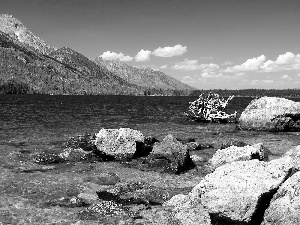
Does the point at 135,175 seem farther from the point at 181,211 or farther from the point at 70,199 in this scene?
the point at 181,211

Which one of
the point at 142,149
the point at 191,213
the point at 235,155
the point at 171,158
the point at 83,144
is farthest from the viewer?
the point at 83,144

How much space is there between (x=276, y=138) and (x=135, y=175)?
2391 cm

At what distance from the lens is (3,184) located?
1917 cm

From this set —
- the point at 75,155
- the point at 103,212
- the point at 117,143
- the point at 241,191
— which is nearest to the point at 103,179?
the point at 103,212

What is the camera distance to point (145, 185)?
63.4 feet

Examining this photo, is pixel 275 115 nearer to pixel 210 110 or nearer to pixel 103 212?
pixel 210 110

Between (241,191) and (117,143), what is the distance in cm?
1663

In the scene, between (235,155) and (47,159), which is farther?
(47,159)

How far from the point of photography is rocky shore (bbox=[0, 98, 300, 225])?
37.7 ft

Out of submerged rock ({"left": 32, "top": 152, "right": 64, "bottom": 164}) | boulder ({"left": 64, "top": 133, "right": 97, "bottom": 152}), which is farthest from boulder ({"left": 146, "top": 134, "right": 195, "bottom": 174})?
submerged rock ({"left": 32, "top": 152, "right": 64, "bottom": 164})

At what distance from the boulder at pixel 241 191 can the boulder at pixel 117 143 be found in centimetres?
1438

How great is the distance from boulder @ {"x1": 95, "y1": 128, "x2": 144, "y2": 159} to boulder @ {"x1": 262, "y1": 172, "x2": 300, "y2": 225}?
17.0 meters

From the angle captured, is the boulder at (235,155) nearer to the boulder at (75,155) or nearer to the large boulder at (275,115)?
the boulder at (75,155)

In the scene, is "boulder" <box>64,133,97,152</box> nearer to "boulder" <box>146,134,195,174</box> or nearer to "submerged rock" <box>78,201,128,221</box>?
"boulder" <box>146,134,195,174</box>
